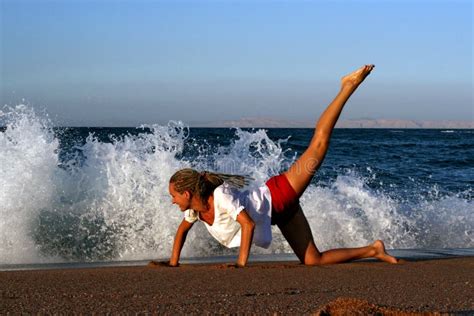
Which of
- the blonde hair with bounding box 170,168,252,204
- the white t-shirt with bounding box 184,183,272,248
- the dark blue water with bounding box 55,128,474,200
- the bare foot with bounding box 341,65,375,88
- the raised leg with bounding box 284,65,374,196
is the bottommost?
the dark blue water with bounding box 55,128,474,200

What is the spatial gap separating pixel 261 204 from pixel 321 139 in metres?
0.75

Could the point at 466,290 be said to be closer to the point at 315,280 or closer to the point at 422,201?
the point at 315,280

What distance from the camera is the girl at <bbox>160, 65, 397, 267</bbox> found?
18.5 feet

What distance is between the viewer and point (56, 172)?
9609 millimetres

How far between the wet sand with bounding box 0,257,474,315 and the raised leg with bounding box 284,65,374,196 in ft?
2.37

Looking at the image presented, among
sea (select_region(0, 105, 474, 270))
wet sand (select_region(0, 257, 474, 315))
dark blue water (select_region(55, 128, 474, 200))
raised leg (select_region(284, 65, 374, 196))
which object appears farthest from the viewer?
dark blue water (select_region(55, 128, 474, 200))

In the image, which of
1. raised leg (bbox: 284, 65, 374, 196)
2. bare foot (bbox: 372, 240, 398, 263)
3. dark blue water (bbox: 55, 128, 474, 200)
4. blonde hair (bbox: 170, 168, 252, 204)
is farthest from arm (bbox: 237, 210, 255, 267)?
dark blue water (bbox: 55, 128, 474, 200)

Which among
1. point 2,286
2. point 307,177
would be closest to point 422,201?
point 307,177

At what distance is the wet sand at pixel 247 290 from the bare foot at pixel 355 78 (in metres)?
1.53

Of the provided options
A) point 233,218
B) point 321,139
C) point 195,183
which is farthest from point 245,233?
point 321,139

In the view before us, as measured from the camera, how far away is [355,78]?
20.0 ft

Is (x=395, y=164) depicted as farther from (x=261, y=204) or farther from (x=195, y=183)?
(x=195, y=183)

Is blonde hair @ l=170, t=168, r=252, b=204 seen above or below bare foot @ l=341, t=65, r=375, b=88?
below

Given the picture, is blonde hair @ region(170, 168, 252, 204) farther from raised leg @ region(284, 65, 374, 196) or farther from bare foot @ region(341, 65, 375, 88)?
bare foot @ region(341, 65, 375, 88)
